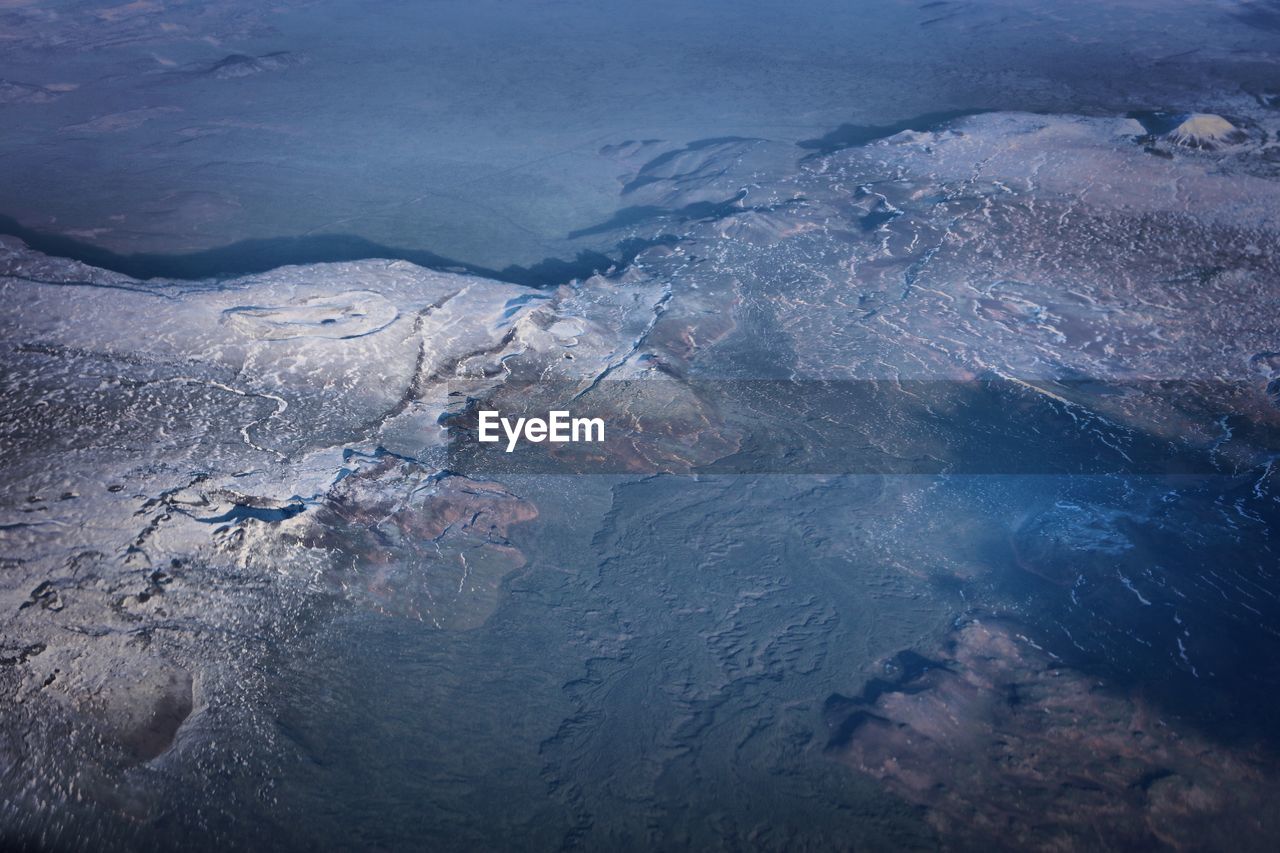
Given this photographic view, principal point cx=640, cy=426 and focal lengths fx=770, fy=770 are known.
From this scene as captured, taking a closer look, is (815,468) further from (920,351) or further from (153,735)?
(153,735)

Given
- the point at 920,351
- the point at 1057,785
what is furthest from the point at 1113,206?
the point at 1057,785
